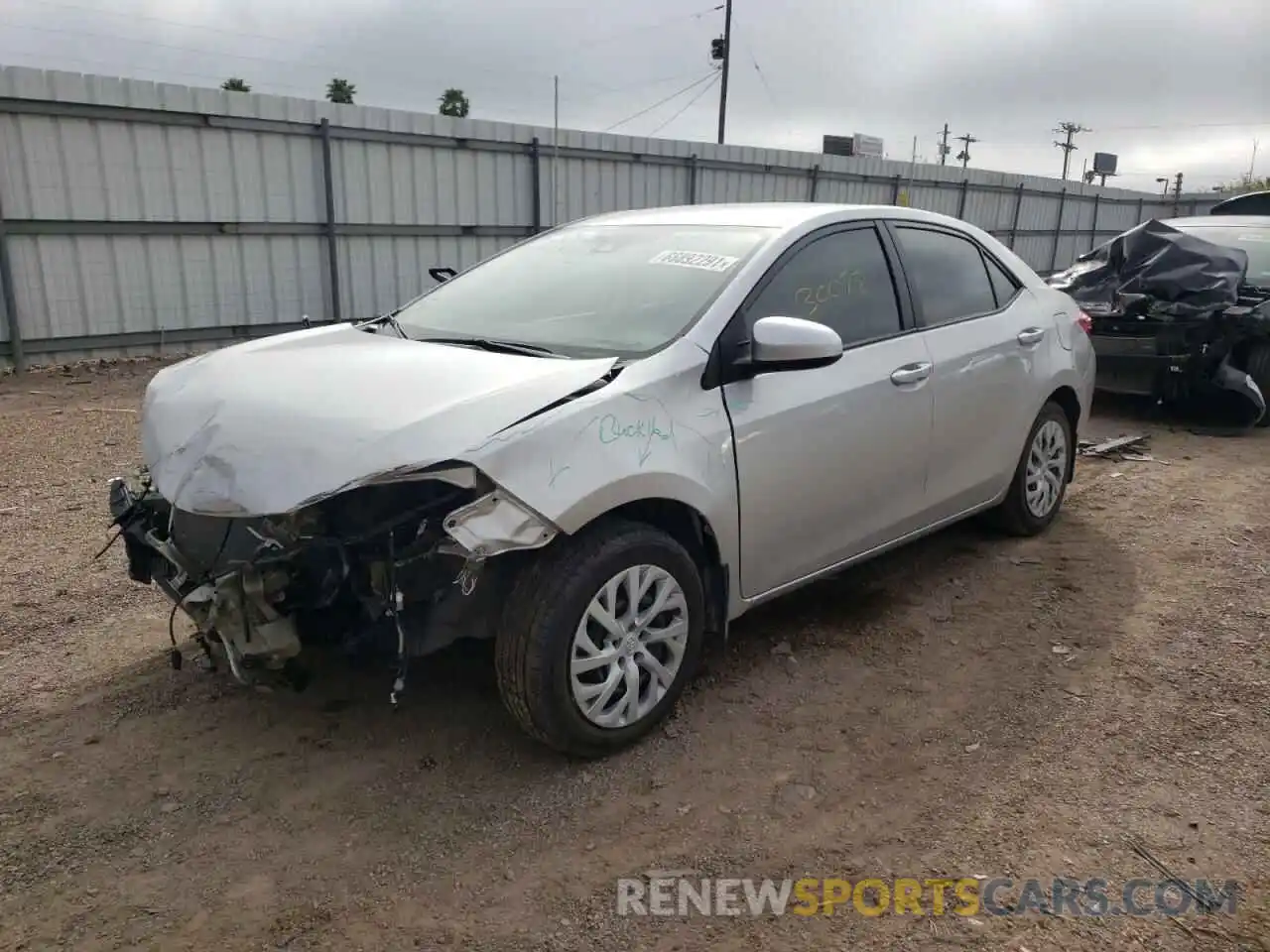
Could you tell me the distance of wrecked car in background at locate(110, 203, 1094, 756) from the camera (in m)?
2.70

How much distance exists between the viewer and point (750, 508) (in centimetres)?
330

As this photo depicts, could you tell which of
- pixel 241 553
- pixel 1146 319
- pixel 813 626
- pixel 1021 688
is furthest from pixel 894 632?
pixel 1146 319

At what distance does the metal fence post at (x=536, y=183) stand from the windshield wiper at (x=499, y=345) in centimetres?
881

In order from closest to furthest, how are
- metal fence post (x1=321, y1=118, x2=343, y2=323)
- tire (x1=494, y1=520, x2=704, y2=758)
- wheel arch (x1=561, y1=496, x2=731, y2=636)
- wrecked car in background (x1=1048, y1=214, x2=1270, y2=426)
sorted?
tire (x1=494, y1=520, x2=704, y2=758)
wheel arch (x1=561, y1=496, x2=731, y2=636)
wrecked car in background (x1=1048, y1=214, x2=1270, y2=426)
metal fence post (x1=321, y1=118, x2=343, y2=323)

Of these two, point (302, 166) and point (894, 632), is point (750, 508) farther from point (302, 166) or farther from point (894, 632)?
point (302, 166)

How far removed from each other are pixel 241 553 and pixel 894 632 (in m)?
2.62

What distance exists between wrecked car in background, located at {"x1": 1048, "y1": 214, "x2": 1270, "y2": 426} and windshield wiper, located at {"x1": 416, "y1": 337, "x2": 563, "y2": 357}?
20.8 feet

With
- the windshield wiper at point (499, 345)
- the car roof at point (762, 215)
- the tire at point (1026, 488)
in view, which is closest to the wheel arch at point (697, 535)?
the windshield wiper at point (499, 345)

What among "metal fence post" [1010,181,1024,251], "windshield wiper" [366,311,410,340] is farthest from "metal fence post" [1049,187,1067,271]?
"windshield wiper" [366,311,410,340]

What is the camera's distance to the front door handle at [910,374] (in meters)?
3.87

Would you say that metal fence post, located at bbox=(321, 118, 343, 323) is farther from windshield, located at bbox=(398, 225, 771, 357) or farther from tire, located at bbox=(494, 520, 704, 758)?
tire, located at bbox=(494, 520, 704, 758)

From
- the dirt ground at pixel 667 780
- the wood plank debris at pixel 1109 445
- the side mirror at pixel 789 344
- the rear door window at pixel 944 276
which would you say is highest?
the rear door window at pixel 944 276

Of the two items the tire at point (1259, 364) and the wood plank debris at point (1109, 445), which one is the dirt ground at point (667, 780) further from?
the tire at point (1259, 364)

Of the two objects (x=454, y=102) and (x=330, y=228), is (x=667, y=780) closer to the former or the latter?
(x=330, y=228)
